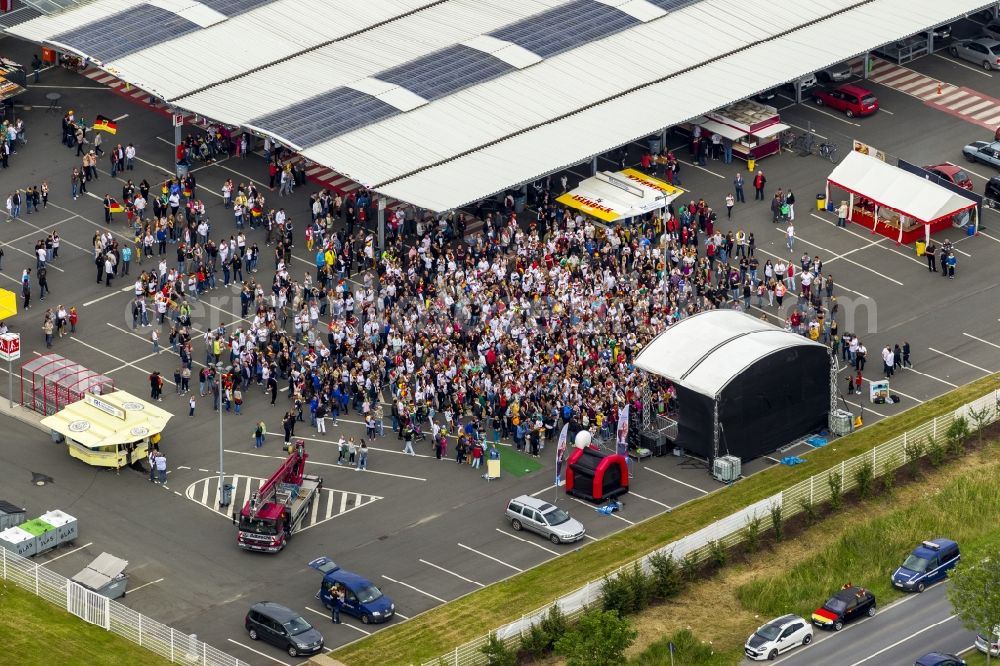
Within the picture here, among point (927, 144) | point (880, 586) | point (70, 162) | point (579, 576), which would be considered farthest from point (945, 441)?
point (70, 162)

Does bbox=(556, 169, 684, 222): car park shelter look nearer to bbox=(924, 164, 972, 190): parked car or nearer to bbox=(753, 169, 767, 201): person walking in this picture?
bbox=(753, 169, 767, 201): person walking

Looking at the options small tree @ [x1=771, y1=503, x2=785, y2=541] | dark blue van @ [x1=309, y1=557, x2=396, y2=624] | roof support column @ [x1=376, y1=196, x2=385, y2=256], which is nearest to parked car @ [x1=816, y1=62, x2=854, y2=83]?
roof support column @ [x1=376, y1=196, x2=385, y2=256]

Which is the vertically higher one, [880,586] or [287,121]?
[287,121]

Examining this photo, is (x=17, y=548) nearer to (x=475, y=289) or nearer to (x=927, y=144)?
(x=475, y=289)

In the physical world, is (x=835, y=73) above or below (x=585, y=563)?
above

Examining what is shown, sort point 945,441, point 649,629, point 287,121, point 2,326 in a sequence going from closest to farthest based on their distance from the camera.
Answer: point 649,629 < point 945,441 < point 2,326 < point 287,121

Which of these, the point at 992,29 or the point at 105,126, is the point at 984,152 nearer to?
the point at 992,29

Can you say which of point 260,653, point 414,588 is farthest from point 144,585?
point 414,588
